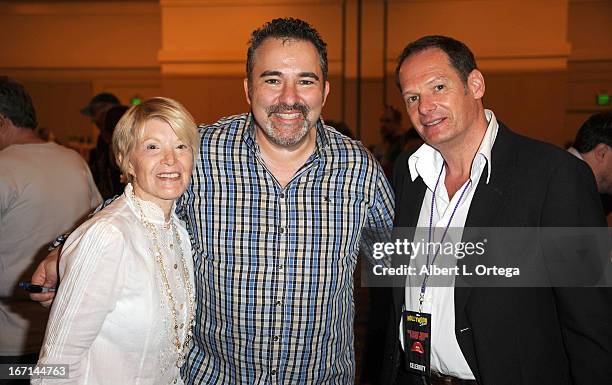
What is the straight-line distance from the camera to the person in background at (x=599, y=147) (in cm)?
313

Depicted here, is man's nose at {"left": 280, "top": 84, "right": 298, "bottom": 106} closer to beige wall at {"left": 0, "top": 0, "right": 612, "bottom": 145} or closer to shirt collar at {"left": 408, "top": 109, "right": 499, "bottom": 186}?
shirt collar at {"left": 408, "top": 109, "right": 499, "bottom": 186}

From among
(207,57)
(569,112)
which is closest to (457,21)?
(569,112)

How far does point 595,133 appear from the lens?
3.16 m

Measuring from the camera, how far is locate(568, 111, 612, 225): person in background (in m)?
3.13

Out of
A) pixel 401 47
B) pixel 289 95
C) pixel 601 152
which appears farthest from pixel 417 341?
pixel 401 47

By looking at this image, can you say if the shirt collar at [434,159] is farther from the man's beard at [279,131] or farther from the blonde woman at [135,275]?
the blonde woman at [135,275]

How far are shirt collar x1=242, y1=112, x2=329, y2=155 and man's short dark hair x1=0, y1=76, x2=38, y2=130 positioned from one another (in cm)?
137

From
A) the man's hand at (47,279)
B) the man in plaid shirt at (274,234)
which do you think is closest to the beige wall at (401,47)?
the man in plaid shirt at (274,234)

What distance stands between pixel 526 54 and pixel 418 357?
7247 mm

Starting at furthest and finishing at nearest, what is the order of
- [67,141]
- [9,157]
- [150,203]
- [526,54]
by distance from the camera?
[67,141] → [526,54] → [9,157] → [150,203]

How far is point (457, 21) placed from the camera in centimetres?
854

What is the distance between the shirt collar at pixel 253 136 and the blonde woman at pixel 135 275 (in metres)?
0.26

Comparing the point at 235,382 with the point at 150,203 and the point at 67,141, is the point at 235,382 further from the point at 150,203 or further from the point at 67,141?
the point at 67,141

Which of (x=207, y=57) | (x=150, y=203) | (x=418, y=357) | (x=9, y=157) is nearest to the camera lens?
(x=150, y=203)
